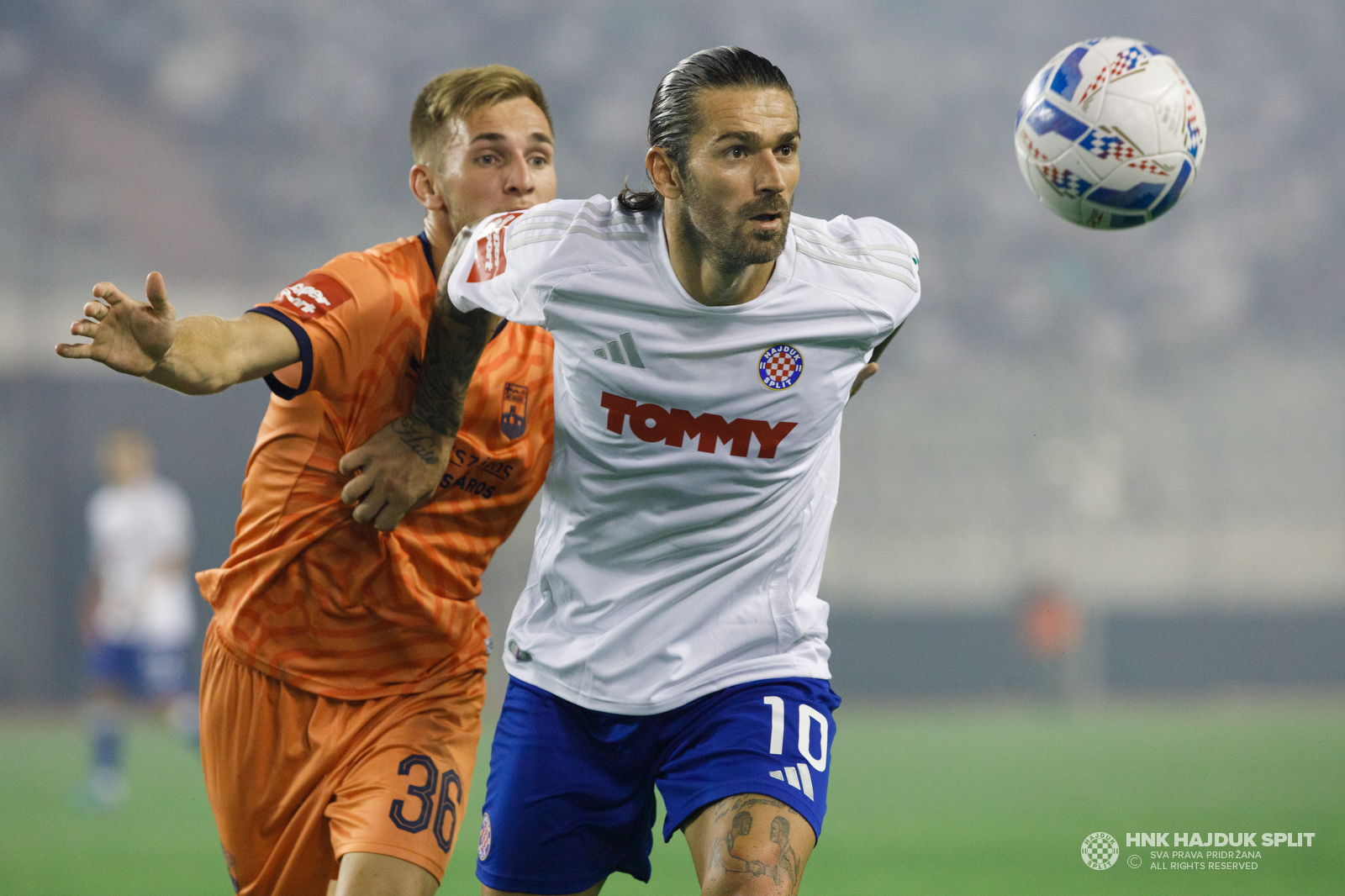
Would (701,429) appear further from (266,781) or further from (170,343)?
(266,781)

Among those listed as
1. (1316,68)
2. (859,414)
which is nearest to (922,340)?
(859,414)

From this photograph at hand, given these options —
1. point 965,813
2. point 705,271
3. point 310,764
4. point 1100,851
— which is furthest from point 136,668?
point 705,271

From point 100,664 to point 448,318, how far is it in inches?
322

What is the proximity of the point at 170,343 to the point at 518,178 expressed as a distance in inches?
49.6

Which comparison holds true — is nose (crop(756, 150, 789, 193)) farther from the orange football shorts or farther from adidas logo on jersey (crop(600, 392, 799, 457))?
the orange football shorts

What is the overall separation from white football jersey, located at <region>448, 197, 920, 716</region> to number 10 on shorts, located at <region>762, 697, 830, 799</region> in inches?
3.9

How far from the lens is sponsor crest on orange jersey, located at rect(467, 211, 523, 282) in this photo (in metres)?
3.54

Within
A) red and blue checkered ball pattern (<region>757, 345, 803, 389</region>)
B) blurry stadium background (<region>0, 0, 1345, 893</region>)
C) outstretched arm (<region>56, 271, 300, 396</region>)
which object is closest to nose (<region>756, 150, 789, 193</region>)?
red and blue checkered ball pattern (<region>757, 345, 803, 389</region>)

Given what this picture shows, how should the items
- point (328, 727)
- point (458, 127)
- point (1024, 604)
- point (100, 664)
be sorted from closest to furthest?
1. point (328, 727)
2. point (458, 127)
3. point (100, 664)
4. point (1024, 604)

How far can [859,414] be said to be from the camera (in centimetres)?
2411

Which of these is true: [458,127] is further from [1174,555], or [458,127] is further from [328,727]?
[1174,555]

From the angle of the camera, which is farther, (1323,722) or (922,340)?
(922,340)

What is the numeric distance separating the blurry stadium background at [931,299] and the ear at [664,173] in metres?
12.8

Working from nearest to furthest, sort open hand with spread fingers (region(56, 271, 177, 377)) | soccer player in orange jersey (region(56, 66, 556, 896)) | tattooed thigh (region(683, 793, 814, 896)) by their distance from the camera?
open hand with spread fingers (region(56, 271, 177, 377)) → tattooed thigh (region(683, 793, 814, 896)) → soccer player in orange jersey (region(56, 66, 556, 896))
